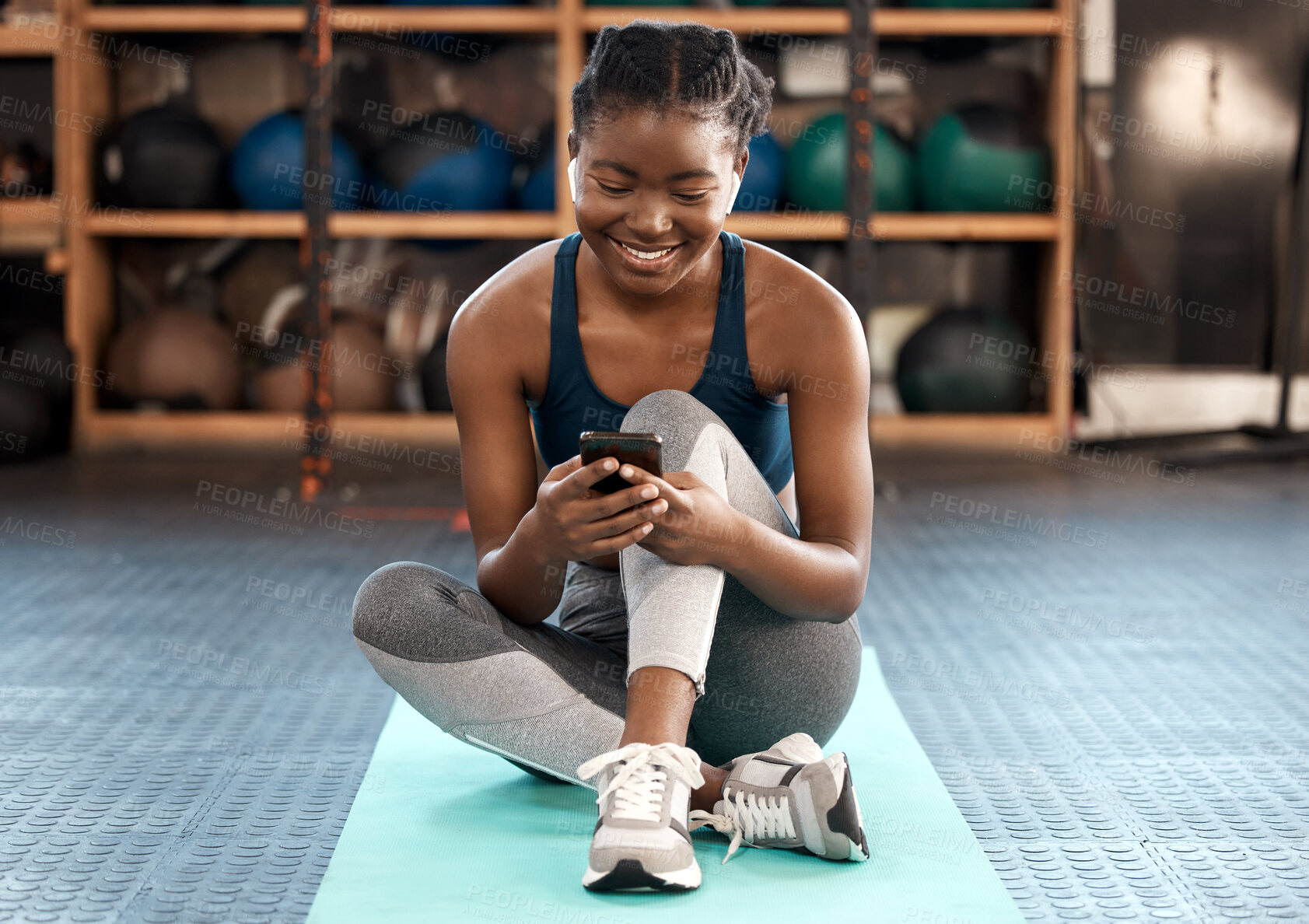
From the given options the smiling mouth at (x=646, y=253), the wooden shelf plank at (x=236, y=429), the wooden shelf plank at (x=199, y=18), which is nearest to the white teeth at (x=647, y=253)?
the smiling mouth at (x=646, y=253)

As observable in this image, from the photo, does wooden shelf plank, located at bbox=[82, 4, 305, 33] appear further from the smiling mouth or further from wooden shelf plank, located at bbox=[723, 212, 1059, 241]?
the smiling mouth

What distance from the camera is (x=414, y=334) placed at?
4.17m

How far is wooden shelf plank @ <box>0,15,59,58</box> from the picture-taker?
4.04m

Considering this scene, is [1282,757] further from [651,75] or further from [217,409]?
[217,409]

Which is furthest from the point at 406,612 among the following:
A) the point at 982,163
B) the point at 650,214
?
the point at 982,163

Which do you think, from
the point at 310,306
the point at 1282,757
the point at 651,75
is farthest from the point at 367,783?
the point at 310,306

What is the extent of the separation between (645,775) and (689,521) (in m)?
0.22

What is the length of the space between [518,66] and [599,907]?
12.4 feet

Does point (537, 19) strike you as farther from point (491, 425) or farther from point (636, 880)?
point (636, 880)

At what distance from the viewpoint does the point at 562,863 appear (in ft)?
3.95

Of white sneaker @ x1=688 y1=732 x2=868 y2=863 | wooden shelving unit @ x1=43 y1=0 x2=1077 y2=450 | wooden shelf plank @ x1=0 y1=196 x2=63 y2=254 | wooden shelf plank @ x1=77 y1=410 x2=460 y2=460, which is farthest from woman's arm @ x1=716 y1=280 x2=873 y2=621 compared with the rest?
wooden shelf plank @ x1=0 y1=196 x2=63 y2=254

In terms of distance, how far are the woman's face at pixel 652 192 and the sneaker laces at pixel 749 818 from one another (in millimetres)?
487

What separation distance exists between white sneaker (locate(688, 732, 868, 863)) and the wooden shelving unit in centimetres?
280

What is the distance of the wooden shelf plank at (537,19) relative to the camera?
13.0 ft
